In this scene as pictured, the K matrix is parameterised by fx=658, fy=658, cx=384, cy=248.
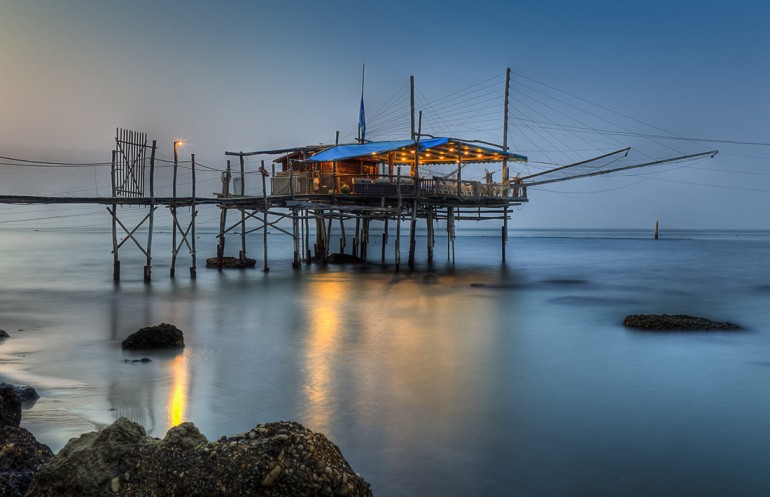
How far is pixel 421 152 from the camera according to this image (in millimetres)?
35406

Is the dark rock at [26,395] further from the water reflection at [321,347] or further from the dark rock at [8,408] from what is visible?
the water reflection at [321,347]

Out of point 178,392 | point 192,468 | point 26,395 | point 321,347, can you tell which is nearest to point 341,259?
point 321,347

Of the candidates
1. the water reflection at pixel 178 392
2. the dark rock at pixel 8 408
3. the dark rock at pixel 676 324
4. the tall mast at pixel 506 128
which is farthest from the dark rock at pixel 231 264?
the dark rock at pixel 8 408

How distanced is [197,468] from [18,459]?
2.05m

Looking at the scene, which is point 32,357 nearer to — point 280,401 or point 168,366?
point 168,366

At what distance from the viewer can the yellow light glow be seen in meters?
10.1

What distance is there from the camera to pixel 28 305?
2283 centimetres

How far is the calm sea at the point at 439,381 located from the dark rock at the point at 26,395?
0.19 meters

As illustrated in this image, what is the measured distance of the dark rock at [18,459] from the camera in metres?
5.84

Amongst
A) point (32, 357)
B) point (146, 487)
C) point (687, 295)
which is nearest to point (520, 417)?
point (146, 487)

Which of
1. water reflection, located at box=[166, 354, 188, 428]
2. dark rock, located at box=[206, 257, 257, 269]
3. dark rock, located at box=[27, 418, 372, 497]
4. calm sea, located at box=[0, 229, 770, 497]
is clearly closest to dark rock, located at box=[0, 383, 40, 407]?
calm sea, located at box=[0, 229, 770, 497]

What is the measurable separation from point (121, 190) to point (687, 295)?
81.8 feet

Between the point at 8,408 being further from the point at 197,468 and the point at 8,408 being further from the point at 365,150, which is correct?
the point at 365,150

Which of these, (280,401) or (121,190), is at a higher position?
(121,190)
